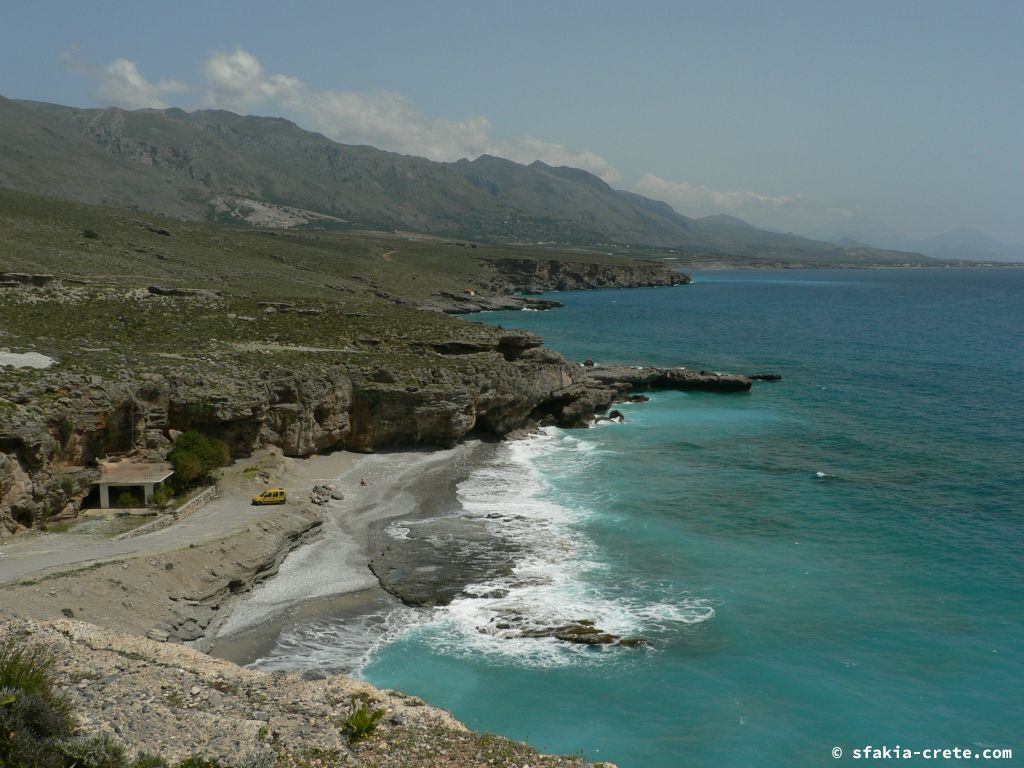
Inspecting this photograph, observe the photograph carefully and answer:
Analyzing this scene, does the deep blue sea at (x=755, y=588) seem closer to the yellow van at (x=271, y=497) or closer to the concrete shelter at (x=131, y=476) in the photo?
the yellow van at (x=271, y=497)

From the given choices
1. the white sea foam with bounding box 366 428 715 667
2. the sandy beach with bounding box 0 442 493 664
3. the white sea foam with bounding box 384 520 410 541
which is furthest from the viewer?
the white sea foam with bounding box 384 520 410 541

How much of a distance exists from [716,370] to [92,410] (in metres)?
55.2

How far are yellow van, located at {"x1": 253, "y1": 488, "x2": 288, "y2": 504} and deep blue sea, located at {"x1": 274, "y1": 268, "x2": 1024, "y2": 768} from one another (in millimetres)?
8374

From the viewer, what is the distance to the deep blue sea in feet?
69.9

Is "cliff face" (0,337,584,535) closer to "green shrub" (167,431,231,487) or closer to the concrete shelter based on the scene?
the concrete shelter

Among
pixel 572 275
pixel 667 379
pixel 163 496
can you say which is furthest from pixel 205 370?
pixel 572 275

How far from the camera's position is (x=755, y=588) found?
28.4 m

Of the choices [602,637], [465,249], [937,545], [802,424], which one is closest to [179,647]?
[602,637]

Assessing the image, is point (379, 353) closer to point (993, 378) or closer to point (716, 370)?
point (716, 370)

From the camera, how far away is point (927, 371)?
68.7 m

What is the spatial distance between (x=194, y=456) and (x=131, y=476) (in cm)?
253

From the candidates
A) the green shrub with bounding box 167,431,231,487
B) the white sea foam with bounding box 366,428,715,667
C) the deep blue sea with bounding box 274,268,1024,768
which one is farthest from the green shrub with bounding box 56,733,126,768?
the green shrub with bounding box 167,431,231,487

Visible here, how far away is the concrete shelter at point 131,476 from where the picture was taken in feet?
102

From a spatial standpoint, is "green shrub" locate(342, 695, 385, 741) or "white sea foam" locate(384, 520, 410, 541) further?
"white sea foam" locate(384, 520, 410, 541)
